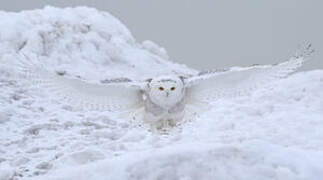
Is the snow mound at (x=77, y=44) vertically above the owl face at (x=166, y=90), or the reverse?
the snow mound at (x=77, y=44)

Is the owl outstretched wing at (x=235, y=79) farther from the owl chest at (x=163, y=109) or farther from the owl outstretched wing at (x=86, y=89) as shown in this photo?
the owl outstretched wing at (x=86, y=89)

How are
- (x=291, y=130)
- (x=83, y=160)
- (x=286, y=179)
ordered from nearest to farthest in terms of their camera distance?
(x=286, y=179) → (x=83, y=160) → (x=291, y=130)

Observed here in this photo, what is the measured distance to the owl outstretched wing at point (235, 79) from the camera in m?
7.44

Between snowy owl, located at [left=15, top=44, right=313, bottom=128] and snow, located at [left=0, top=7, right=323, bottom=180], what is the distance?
37cm

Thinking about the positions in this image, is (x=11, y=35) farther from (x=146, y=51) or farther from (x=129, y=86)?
(x=129, y=86)

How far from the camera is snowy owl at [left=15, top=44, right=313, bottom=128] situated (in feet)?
23.5

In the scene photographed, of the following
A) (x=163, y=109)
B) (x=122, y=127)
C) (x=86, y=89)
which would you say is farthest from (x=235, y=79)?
(x=122, y=127)

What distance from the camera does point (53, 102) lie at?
468 inches

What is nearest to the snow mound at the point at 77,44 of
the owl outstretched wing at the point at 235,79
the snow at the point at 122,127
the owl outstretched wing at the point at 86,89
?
the snow at the point at 122,127

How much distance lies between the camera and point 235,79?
7773 mm

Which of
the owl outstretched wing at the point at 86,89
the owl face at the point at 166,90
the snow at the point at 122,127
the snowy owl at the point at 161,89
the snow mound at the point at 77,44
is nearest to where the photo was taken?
the snow at the point at 122,127

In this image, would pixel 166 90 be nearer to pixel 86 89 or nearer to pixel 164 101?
pixel 164 101

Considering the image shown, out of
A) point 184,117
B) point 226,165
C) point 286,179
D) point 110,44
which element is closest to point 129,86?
point 184,117

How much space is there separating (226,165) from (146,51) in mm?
16304
